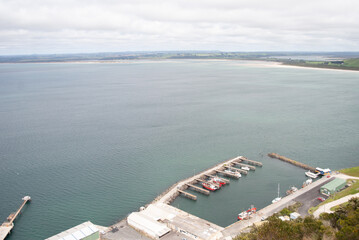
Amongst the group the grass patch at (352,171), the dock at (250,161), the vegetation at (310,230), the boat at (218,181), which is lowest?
the boat at (218,181)

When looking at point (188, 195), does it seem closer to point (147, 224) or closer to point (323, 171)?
point (147, 224)

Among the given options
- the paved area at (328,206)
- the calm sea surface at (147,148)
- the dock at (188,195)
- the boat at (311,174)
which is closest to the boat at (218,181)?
the calm sea surface at (147,148)

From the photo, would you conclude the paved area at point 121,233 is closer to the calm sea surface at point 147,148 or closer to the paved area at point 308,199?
the calm sea surface at point 147,148

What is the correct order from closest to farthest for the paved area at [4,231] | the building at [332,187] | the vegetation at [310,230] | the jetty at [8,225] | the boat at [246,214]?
the vegetation at [310,230] < the paved area at [4,231] < the jetty at [8,225] < the boat at [246,214] < the building at [332,187]

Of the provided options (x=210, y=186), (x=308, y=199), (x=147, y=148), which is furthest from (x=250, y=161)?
(x=147, y=148)

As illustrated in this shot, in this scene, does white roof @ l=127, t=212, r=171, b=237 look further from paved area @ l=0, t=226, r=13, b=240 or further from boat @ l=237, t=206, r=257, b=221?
paved area @ l=0, t=226, r=13, b=240

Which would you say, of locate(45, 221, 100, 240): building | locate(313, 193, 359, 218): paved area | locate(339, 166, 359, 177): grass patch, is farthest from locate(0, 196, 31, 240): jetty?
locate(339, 166, 359, 177): grass patch

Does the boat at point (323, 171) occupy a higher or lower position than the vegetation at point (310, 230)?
lower
